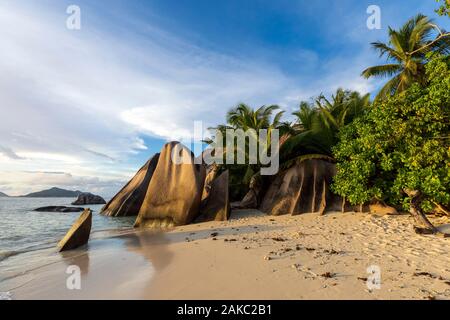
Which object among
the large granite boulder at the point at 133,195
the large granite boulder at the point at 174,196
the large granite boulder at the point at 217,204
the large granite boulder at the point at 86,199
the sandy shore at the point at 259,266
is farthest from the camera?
the large granite boulder at the point at 86,199

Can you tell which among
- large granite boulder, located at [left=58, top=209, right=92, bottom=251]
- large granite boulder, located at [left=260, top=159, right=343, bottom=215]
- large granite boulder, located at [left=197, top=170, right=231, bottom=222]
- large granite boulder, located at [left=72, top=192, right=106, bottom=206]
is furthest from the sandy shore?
large granite boulder, located at [left=72, top=192, right=106, bottom=206]

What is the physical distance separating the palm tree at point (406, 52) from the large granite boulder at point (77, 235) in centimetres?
1520

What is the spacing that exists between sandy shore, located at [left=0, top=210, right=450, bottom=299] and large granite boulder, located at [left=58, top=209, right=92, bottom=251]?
43 centimetres

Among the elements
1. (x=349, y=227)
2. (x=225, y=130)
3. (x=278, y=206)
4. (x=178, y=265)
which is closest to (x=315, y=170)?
(x=278, y=206)

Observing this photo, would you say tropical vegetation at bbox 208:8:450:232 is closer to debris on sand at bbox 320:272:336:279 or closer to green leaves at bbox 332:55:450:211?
green leaves at bbox 332:55:450:211

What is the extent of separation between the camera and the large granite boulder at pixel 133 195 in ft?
63.2

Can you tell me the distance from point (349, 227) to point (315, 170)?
4.44m

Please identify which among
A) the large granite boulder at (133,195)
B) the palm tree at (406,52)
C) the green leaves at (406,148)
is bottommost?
the large granite boulder at (133,195)

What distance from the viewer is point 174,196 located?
37.3 feet

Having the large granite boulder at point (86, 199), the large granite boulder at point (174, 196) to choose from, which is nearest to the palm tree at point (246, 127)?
the large granite boulder at point (174, 196)

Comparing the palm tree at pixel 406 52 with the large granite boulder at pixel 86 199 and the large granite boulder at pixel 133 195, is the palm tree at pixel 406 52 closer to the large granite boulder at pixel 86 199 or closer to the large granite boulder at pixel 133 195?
the large granite boulder at pixel 133 195

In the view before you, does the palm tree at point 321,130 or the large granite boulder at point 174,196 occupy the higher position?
the palm tree at point 321,130
